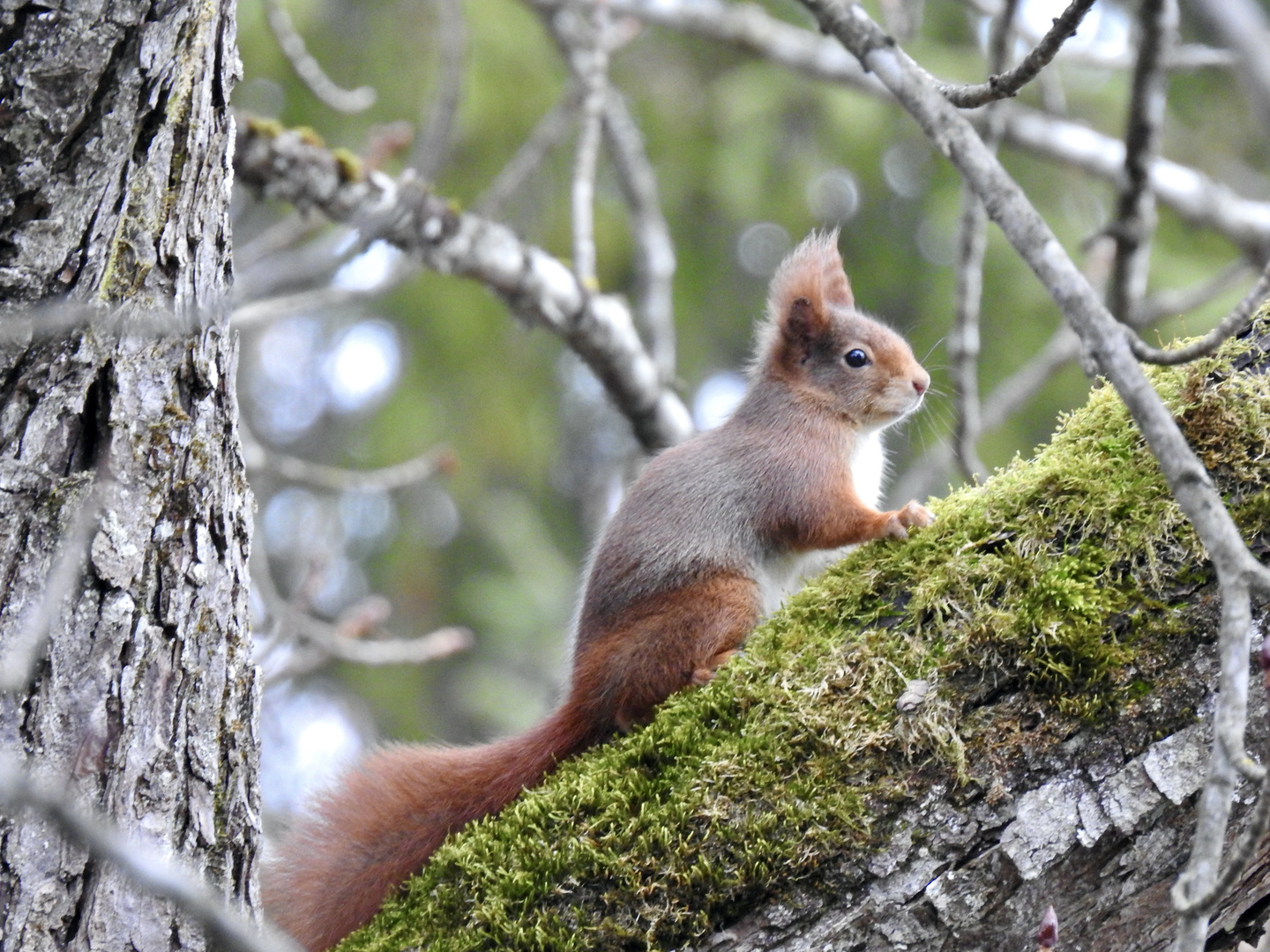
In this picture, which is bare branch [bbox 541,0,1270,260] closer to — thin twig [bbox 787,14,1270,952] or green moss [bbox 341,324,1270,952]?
thin twig [bbox 787,14,1270,952]

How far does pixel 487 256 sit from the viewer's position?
141 inches

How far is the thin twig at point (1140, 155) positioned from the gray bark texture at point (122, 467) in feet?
6.55

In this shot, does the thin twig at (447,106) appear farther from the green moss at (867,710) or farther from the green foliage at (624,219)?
the green foliage at (624,219)

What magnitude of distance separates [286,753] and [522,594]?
179 centimetres

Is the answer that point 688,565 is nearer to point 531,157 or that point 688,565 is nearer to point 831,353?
point 831,353

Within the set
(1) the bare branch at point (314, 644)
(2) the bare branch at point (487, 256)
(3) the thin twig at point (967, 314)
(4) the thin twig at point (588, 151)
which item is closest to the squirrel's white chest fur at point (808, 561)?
(3) the thin twig at point (967, 314)

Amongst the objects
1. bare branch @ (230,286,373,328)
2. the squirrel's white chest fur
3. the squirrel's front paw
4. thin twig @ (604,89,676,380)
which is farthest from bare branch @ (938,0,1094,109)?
thin twig @ (604,89,676,380)

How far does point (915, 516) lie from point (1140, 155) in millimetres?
1302

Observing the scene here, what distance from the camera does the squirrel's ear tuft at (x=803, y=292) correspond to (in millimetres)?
3369

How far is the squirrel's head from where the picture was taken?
3.30 metres

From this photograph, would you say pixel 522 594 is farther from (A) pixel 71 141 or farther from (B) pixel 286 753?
(A) pixel 71 141

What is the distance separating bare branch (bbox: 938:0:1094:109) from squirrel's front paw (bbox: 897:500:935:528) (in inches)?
29.9

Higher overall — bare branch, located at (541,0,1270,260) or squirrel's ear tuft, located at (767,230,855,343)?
bare branch, located at (541,0,1270,260)

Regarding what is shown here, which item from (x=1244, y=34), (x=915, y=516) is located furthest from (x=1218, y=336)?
(x=915, y=516)
